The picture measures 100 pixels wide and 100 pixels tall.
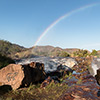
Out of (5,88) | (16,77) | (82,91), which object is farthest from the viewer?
(16,77)

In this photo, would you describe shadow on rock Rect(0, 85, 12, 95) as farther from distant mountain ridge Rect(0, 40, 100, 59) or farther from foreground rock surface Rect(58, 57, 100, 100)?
distant mountain ridge Rect(0, 40, 100, 59)

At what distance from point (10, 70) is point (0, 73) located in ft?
1.93

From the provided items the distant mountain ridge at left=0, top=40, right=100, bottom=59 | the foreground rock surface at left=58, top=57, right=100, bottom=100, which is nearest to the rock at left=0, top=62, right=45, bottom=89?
the foreground rock surface at left=58, top=57, right=100, bottom=100

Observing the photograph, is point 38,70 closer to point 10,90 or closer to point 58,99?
point 10,90

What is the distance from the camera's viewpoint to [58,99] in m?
4.81

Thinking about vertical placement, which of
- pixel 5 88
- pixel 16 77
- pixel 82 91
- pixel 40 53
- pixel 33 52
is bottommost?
pixel 5 88

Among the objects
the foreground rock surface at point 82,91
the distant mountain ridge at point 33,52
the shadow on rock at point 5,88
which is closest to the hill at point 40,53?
the distant mountain ridge at point 33,52

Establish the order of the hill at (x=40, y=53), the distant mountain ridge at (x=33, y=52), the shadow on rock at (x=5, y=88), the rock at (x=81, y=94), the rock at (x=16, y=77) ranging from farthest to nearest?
the distant mountain ridge at (x=33, y=52) → the hill at (x=40, y=53) → the rock at (x=16, y=77) → the shadow on rock at (x=5, y=88) → the rock at (x=81, y=94)

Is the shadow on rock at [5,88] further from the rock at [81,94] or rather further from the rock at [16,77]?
the rock at [81,94]

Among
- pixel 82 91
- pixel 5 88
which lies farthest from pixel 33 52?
pixel 82 91

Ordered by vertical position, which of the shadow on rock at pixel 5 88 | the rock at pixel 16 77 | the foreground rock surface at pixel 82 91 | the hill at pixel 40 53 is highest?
the hill at pixel 40 53

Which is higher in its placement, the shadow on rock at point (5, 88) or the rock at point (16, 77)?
the rock at point (16, 77)

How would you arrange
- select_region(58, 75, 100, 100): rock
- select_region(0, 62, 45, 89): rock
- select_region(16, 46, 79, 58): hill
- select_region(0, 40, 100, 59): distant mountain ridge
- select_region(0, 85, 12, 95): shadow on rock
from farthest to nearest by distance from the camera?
select_region(0, 40, 100, 59): distant mountain ridge → select_region(16, 46, 79, 58): hill → select_region(0, 62, 45, 89): rock → select_region(0, 85, 12, 95): shadow on rock → select_region(58, 75, 100, 100): rock

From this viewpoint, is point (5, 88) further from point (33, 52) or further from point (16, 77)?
point (33, 52)
